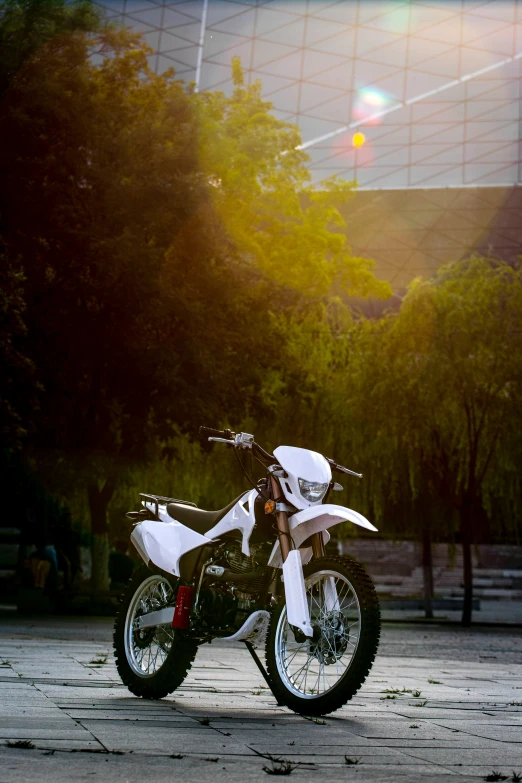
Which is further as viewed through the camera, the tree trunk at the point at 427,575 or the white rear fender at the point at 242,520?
the tree trunk at the point at 427,575

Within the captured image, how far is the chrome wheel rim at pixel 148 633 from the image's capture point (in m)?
7.36

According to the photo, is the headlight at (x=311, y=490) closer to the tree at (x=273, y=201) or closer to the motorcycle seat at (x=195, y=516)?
the motorcycle seat at (x=195, y=516)

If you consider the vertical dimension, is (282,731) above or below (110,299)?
below

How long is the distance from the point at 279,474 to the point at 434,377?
689 inches

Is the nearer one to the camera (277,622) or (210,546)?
(277,622)

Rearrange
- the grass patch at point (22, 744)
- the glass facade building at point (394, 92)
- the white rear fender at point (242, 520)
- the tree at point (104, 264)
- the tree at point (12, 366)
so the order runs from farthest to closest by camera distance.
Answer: the glass facade building at point (394, 92), the tree at point (104, 264), the tree at point (12, 366), the white rear fender at point (242, 520), the grass patch at point (22, 744)

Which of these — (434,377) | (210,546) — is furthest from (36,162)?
(210,546)

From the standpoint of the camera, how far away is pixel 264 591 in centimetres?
690

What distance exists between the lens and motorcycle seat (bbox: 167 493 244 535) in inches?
283

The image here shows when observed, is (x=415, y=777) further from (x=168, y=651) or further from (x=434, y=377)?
(x=434, y=377)

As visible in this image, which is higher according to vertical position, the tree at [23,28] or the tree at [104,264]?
the tree at [23,28]

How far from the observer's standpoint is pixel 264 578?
6.91 meters

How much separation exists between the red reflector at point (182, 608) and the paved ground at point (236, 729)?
45 cm

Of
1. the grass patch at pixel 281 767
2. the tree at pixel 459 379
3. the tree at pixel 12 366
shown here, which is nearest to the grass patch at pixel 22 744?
the grass patch at pixel 281 767
